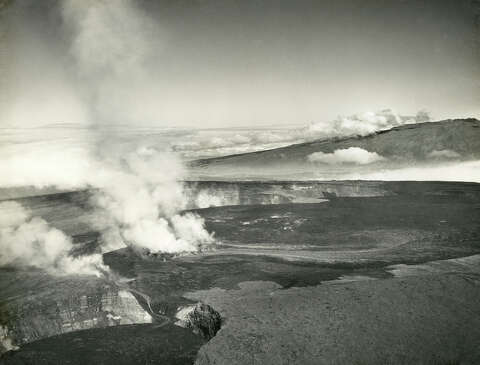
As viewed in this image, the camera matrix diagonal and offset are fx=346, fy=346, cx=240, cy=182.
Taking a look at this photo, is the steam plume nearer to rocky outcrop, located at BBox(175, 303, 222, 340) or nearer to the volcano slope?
the volcano slope

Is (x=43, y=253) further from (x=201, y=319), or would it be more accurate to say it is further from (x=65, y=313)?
(x=201, y=319)

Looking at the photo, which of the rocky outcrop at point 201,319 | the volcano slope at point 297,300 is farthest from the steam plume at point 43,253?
the rocky outcrop at point 201,319

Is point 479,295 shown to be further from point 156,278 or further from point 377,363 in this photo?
point 156,278

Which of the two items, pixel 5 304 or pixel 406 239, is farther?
pixel 406 239

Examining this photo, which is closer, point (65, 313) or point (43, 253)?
point (65, 313)

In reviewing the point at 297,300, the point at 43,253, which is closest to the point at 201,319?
the point at 297,300

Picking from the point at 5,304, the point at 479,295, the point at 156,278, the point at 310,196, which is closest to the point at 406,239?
the point at 479,295

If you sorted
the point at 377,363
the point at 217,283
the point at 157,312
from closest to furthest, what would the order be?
the point at 377,363
the point at 157,312
the point at 217,283
